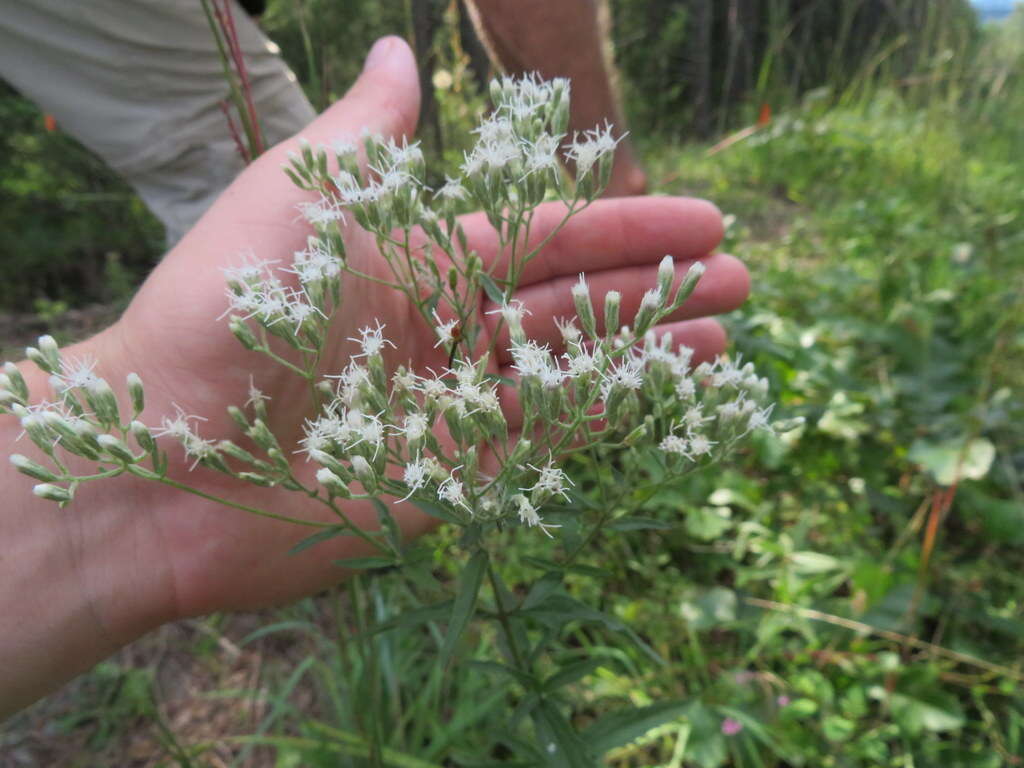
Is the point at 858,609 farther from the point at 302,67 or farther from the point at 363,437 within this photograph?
the point at 302,67

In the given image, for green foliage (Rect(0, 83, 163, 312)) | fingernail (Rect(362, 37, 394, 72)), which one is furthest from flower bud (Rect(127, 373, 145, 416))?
green foliage (Rect(0, 83, 163, 312))

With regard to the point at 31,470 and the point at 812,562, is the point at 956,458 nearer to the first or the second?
the point at 812,562

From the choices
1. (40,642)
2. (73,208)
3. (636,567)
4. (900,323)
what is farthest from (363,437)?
(73,208)

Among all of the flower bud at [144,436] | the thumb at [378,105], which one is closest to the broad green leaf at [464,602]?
the flower bud at [144,436]

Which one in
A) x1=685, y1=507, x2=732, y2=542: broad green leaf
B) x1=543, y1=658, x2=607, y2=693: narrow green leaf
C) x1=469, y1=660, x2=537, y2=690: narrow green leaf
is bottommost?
x1=685, y1=507, x2=732, y2=542: broad green leaf

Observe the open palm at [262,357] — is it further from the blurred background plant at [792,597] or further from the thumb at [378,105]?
the blurred background plant at [792,597]

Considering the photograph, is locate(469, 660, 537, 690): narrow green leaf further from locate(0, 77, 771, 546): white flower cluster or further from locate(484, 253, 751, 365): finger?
locate(484, 253, 751, 365): finger
